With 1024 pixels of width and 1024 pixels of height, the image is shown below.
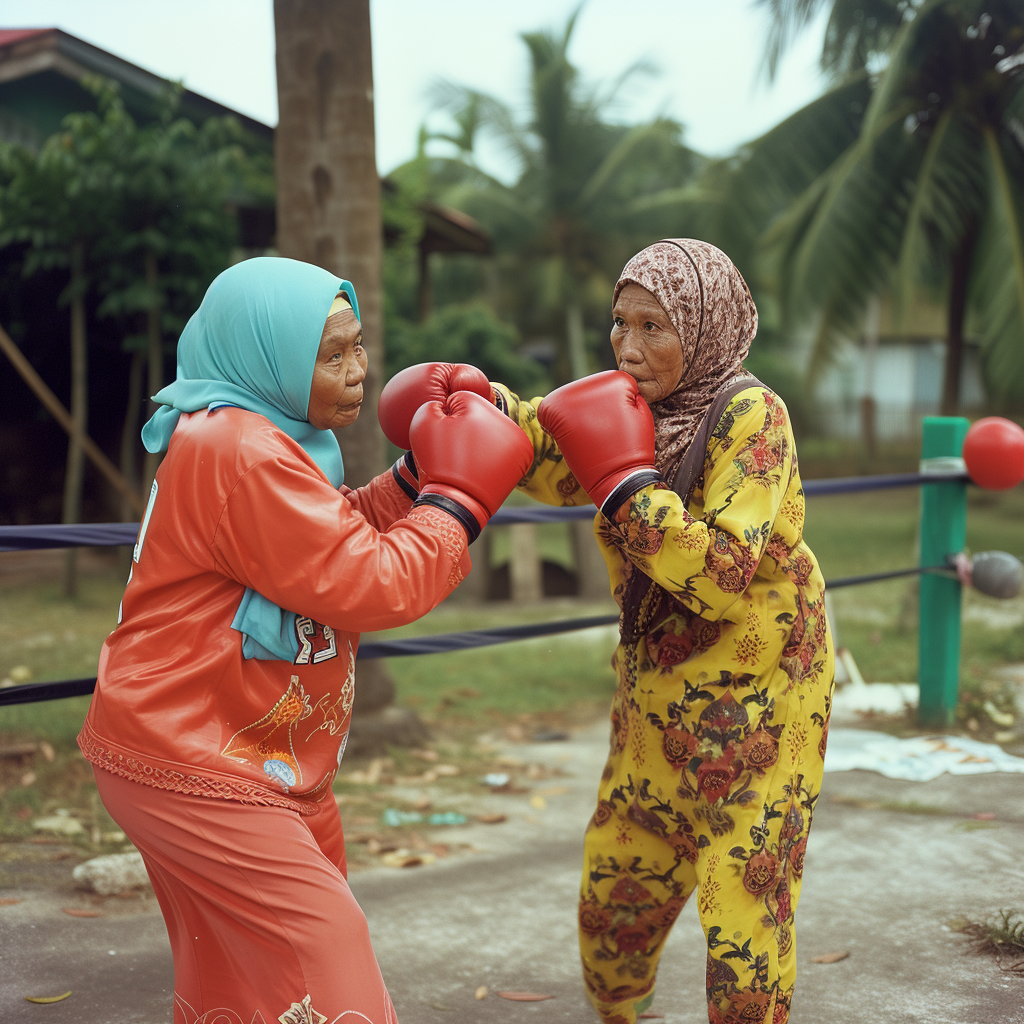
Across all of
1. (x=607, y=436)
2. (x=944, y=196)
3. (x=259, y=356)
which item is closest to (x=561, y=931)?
(x=607, y=436)

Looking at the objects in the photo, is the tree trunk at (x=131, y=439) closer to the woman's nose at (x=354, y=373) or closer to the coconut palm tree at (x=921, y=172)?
the coconut palm tree at (x=921, y=172)

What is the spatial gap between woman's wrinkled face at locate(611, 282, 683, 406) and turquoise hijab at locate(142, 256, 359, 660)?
55cm

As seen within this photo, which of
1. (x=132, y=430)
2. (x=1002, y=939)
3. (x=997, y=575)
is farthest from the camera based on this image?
(x=132, y=430)

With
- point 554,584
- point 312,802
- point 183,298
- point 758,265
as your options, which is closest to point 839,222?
point 758,265

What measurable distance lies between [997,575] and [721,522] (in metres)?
2.94

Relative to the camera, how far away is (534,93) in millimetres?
22641

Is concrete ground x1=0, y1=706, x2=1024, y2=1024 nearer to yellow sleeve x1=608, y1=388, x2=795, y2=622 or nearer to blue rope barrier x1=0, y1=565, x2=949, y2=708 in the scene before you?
blue rope barrier x1=0, y1=565, x2=949, y2=708

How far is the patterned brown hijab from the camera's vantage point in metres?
1.90

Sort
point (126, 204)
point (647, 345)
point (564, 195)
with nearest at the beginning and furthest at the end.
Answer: point (647, 345) < point (126, 204) < point (564, 195)

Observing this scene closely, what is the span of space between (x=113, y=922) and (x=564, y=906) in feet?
4.04

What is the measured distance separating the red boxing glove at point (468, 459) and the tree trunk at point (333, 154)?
8.31 feet

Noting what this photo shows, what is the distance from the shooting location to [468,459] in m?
1.74

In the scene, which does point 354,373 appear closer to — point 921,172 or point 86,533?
point 86,533

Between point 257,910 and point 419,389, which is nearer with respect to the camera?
point 257,910
